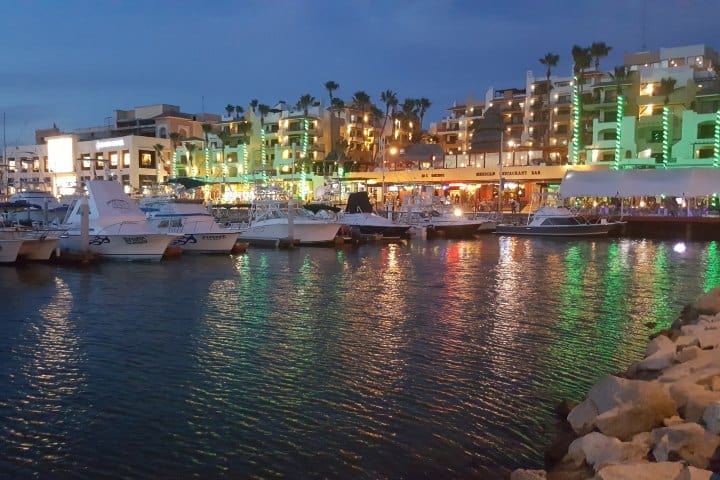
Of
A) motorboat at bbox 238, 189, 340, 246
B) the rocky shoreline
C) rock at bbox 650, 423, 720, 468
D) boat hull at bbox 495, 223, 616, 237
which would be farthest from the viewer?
boat hull at bbox 495, 223, 616, 237

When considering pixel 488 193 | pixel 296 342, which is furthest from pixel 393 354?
pixel 488 193

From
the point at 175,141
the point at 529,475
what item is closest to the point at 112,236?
the point at 529,475

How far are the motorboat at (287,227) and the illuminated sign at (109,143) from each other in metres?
68.8

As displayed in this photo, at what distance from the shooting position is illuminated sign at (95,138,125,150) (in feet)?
344

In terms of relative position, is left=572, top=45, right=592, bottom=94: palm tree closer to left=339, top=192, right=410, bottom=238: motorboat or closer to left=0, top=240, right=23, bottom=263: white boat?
left=339, top=192, right=410, bottom=238: motorboat

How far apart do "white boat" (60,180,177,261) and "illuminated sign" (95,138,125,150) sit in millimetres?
74806

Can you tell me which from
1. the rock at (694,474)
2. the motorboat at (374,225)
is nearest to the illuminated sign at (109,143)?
the motorboat at (374,225)

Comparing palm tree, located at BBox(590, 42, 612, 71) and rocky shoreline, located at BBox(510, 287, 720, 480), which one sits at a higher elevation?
palm tree, located at BBox(590, 42, 612, 71)

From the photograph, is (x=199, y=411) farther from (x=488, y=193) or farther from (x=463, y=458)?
(x=488, y=193)

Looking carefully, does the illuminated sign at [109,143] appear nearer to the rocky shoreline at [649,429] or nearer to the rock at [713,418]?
the rocky shoreline at [649,429]

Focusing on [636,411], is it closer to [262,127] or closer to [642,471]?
[642,471]

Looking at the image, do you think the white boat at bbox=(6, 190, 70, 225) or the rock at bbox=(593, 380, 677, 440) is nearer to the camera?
the rock at bbox=(593, 380, 677, 440)

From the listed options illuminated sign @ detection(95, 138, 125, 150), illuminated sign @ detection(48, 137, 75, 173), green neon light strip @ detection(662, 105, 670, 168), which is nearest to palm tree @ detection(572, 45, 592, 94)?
green neon light strip @ detection(662, 105, 670, 168)

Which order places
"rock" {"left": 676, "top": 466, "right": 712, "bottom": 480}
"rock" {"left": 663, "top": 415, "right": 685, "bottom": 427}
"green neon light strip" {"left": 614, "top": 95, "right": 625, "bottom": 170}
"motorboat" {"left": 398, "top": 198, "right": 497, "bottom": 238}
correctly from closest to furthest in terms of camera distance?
"rock" {"left": 676, "top": 466, "right": 712, "bottom": 480}
"rock" {"left": 663, "top": 415, "right": 685, "bottom": 427}
"motorboat" {"left": 398, "top": 198, "right": 497, "bottom": 238}
"green neon light strip" {"left": 614, "top": 95, "right": 625, "bottom": 170}
